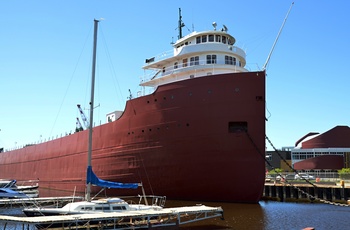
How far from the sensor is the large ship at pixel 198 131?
1852 cm

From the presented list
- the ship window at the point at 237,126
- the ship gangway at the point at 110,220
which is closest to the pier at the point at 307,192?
the ship window at the point at 237,126

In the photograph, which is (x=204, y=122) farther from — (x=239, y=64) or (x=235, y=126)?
(x=239, y=64)

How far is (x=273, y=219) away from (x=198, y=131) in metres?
5.86

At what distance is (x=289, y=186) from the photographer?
24531mm

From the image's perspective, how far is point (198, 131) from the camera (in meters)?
19.0

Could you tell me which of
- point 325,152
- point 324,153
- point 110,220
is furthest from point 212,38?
point 324,153

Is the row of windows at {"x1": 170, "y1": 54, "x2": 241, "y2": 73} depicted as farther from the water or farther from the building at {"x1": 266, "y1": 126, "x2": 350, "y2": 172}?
the building at {"x1": 266, "y1": 126, "x2": 350, "y2": 172}

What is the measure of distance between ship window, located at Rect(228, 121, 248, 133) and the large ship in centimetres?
5

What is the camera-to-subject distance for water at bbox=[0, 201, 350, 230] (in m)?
13.6

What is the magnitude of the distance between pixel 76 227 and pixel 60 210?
1.77 metres

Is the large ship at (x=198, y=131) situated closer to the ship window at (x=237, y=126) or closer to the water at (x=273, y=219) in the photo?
the ship window at (x=237, y=126)

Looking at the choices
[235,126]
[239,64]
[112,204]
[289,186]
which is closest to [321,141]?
[289,186]

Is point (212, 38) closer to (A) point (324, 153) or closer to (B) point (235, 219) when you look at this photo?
(B) point (235, 219)

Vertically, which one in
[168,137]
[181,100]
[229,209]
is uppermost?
[181,100]
